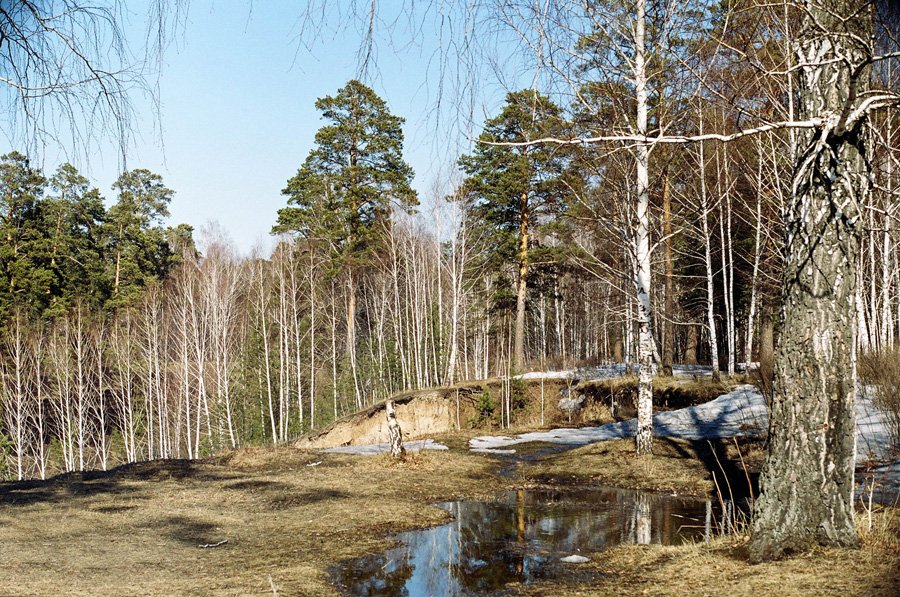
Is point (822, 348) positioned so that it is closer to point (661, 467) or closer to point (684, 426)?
point (661, 467)

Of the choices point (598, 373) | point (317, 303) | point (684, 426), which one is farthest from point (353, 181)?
point (684, 426)

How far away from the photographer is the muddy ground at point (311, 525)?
4.03m

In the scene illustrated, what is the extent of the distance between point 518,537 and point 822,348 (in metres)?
3.34

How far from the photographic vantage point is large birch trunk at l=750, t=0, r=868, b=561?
4.01 m

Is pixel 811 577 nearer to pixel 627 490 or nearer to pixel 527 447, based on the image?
pixel 627 490

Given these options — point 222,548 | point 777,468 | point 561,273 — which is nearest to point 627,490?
point 777,468

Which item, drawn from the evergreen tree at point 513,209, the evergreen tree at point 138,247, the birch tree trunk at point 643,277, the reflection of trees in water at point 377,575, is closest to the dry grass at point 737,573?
the reflection of trees in water at point 377,575

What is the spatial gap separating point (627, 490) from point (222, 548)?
533 centimetres

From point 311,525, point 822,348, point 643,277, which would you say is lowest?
point 311,525

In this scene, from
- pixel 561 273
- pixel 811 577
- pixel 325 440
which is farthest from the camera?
pixel 561 273

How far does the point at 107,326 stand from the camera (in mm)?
31781

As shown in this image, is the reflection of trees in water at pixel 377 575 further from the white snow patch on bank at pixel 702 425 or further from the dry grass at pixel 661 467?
the white snow patch on bank at pixel 702 425

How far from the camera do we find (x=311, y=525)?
6.49 metres

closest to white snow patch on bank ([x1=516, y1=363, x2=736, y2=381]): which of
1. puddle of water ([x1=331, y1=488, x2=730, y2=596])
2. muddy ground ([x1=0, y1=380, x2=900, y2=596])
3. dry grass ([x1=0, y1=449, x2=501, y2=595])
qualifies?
muddy ground ([x1=0, y1=380, x2=900, y2=596])
